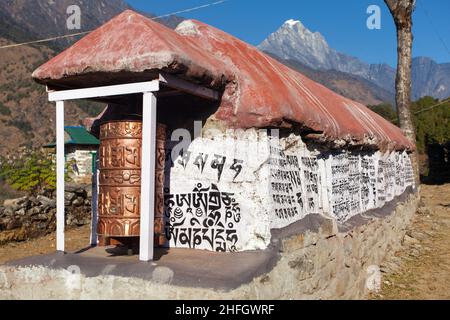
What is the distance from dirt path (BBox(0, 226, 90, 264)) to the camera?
829 cm

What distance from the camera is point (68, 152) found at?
20.4 metres

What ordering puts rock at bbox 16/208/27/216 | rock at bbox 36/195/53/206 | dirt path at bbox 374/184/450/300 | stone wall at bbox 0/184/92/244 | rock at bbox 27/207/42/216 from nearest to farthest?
dirt path at bbox 374/184/450/300
stone wall at bbox 0/184/92/244
rock at bbox 16/208/27/216
rock at bbox 27/207/42/216
rock at bbox 36/195/53/206

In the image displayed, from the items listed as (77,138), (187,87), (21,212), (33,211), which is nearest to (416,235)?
(33,211)

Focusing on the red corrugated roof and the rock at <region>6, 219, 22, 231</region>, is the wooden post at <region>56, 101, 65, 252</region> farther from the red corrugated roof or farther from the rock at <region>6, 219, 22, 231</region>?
the rock at <region>6, 219, 22, 231</region>

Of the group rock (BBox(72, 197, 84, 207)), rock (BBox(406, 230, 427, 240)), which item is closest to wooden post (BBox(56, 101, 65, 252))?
rock (BBox(72, 197, 84, 207))

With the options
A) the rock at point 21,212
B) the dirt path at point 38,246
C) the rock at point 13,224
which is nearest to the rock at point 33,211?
the rock at point 21,212

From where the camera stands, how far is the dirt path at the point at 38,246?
8.29m

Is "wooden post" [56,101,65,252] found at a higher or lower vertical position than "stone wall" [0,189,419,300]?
higher

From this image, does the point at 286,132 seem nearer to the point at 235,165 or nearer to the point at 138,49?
the point at 235,165

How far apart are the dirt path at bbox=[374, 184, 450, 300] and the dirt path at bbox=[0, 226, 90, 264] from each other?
15.7 ft

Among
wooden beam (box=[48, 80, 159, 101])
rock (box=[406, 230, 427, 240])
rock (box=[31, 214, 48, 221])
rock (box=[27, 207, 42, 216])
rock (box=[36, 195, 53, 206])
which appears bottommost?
rock (box=[406, 230, 427, 240])

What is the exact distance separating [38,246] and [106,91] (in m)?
6.00

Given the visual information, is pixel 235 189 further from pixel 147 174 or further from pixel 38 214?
pixel 38 214
